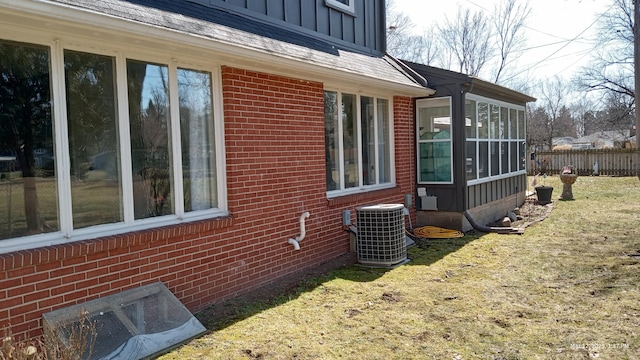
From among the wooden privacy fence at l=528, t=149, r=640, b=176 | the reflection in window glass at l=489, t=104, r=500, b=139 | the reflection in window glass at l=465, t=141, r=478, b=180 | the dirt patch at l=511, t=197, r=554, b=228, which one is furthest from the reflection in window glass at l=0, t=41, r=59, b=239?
the wooden privacy fence at l=528, t=149, r=640, b=176

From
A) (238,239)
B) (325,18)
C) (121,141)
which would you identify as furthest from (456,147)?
(121,141)

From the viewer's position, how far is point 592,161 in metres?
23.8

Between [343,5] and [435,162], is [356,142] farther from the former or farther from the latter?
[343,5]

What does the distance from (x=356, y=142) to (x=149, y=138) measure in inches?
153

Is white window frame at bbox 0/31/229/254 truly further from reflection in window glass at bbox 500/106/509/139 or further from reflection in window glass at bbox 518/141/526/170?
reflection in window glass at bbox 518/141/526/170

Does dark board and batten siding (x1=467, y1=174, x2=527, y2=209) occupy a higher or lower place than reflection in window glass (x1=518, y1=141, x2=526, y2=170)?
lower

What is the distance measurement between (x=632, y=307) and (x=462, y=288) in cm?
168

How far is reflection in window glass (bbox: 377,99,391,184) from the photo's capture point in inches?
326

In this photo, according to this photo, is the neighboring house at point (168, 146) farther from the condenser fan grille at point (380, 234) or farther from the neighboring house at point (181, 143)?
the condenser fan grille at point (380, 234)

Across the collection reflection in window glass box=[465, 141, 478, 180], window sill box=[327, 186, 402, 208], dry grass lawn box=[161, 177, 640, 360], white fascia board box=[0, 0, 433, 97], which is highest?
white fascia board box=[0, 0, 433, 97]

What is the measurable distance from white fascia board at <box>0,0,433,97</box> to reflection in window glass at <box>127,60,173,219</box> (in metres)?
0.34

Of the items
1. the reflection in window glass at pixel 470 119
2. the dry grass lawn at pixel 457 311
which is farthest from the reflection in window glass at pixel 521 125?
the dry grass lawn at pixel 457 311

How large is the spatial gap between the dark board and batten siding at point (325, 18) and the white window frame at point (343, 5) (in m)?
0.05

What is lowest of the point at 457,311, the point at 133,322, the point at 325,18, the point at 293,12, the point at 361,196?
the point at 457,311
